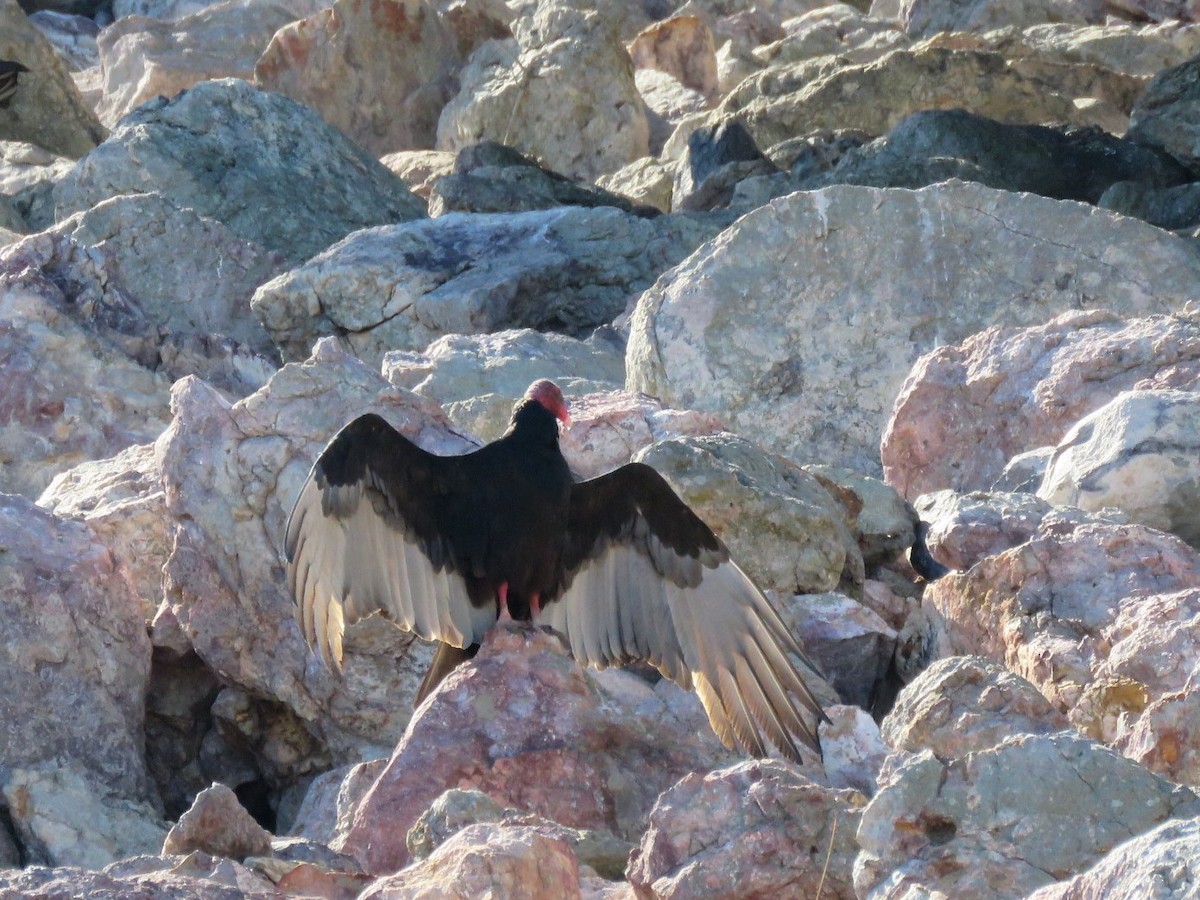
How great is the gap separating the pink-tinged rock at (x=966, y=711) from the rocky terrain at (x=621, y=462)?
0.03 feet

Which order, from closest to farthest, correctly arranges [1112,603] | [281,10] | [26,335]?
[1112,603] < [26,335] < [281,10]

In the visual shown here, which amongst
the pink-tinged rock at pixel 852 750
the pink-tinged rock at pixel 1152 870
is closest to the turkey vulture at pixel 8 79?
the pink-tinged rock at pixel 852 750

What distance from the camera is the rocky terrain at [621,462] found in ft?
13.8

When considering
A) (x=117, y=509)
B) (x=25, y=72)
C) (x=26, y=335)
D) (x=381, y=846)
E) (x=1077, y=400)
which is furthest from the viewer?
(x=25, y=72)

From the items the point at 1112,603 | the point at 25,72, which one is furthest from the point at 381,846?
the point at 25,72

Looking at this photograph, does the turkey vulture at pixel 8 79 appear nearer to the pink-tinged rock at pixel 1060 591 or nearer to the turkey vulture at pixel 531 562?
the turkey vulture at pixel 531 562

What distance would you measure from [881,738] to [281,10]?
1820cm

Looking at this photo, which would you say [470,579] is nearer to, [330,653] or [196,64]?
[330,653]

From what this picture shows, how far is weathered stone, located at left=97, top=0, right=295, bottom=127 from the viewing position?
20.1 metres

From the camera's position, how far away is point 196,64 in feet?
67.1

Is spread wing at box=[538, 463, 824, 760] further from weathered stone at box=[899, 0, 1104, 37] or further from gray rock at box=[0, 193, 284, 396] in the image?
weathered stone at box=[899, 0, 1104, 37]

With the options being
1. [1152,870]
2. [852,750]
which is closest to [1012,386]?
[852,750]

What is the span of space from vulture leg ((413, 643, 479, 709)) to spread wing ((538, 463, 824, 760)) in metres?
0.36

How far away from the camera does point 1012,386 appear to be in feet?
25.6
